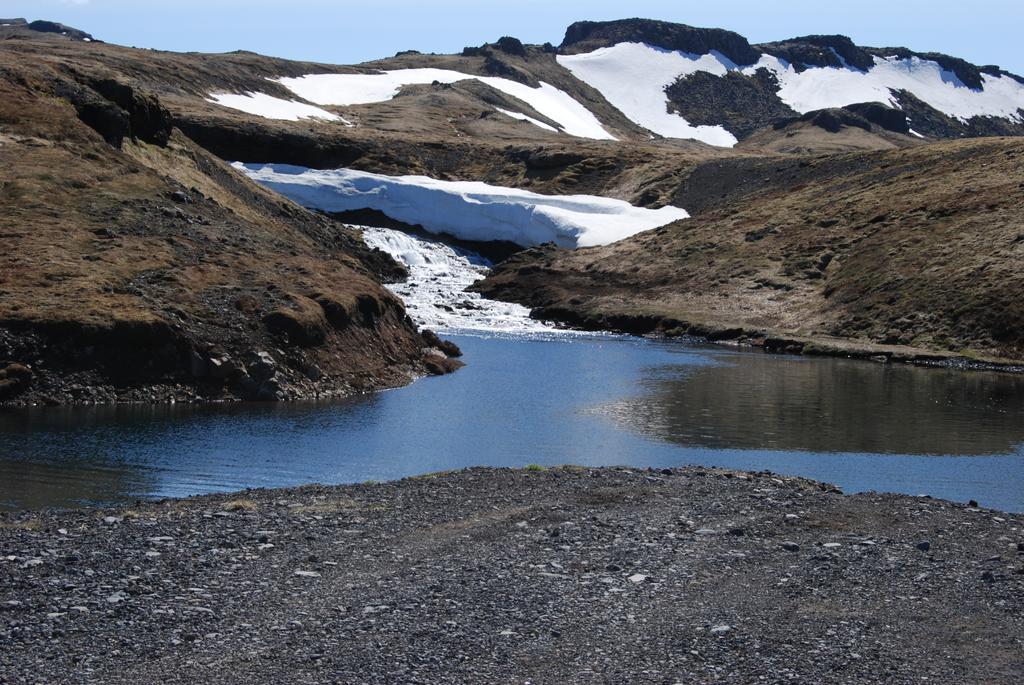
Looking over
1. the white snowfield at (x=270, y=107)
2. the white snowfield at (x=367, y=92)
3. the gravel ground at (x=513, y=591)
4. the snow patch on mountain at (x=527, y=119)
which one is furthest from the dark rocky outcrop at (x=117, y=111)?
the snow patch on mountain at (x=527, y=119)

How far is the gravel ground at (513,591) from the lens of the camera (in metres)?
14.3

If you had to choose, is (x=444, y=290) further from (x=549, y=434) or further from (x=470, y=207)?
(x=549, y=434)

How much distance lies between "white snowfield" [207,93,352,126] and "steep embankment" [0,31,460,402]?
74.1 m

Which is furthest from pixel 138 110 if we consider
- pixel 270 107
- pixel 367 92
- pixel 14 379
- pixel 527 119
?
pixel 367 92

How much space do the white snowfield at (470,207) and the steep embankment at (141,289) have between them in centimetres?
3976

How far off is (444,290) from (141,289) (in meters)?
43.1

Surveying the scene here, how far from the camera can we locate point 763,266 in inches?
3260

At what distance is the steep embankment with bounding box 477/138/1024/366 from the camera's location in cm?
6738

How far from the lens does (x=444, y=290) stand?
8562cm

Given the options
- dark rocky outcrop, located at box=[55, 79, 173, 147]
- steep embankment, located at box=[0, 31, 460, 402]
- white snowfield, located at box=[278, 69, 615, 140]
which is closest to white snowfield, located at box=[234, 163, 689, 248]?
dark rocky outcrop, located at box=[55, 79, 173, 147]

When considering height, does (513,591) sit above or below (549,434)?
above

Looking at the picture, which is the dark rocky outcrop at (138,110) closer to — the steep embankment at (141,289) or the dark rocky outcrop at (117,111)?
the dark rocky outcrop at (117,111)

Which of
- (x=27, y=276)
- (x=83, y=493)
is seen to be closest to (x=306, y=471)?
(x=83, y=493)

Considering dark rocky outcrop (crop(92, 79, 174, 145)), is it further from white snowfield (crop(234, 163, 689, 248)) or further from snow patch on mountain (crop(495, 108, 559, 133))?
snow patch on mountain (crop(495, 108, 559, 133))
